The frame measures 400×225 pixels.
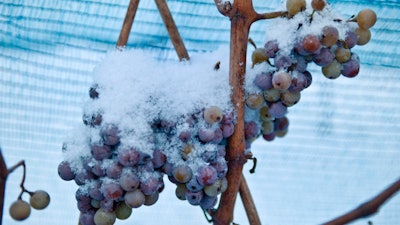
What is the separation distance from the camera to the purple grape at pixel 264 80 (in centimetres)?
92

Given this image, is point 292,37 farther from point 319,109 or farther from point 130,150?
point 319,109

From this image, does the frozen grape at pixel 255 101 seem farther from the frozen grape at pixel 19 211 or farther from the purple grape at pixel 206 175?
the frozen grape at pixel 19 211

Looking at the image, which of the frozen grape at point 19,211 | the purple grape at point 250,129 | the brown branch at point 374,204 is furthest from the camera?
the purple grape at point 250,129

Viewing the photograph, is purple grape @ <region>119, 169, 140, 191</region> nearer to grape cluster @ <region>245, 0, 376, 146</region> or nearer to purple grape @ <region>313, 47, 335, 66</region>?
grape cluster @ <region>245, 0, 376, 146</region>

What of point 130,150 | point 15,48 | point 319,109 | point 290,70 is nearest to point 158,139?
point 130,150

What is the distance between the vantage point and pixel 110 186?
87 cm

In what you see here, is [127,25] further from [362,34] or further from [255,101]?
[362,34]

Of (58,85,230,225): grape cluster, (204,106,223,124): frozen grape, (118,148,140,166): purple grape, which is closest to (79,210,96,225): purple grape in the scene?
(58,85,230,225): grape cluster

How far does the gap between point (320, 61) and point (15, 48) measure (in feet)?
2.56

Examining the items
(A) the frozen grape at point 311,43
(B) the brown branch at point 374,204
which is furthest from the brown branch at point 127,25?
(B) the brown branch at point 374,204

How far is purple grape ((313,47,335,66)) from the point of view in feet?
2.93

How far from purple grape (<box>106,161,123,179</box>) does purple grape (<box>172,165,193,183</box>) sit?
8 centimetres

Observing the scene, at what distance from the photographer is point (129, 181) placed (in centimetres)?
86

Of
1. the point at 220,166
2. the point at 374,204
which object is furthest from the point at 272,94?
the point at 374,204
